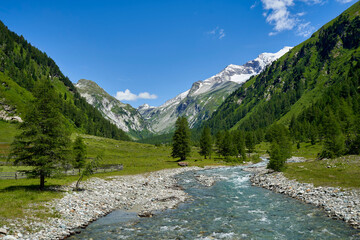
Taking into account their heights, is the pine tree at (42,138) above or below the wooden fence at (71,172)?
above

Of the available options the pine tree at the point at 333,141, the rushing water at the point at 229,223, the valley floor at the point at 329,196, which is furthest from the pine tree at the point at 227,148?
the rushing water at the point at 229,223

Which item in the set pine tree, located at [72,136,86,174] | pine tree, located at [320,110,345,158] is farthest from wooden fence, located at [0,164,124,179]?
pine tree, located at [320,110,345,158]

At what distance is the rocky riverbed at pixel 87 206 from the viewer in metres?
17.1

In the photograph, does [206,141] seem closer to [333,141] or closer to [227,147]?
[227,147]

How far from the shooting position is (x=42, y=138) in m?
27.2

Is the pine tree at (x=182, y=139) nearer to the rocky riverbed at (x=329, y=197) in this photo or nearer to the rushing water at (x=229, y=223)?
the rocky riverbed at (x=329, y=197)

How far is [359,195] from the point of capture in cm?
2550

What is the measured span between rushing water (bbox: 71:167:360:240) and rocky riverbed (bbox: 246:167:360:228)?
45.4 inches

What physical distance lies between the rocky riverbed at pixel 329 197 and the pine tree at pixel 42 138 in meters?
34.1

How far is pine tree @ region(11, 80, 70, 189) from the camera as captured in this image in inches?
1051

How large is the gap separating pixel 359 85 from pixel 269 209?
181 meters

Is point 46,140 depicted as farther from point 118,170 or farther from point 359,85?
point 359,85

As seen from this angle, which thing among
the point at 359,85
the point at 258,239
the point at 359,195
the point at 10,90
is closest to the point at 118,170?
the point at 258,239

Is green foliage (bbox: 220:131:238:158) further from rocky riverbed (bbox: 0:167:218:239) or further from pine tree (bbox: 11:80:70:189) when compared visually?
pine tree (bbox: 11:80:70:189)
